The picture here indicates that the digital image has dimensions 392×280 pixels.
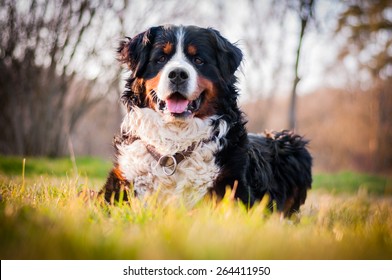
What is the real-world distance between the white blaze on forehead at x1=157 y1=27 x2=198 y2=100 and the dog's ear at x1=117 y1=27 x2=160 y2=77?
0.31 metres

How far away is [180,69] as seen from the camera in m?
3.38

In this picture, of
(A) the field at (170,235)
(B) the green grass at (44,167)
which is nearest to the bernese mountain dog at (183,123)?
(A) the field at (170,235)

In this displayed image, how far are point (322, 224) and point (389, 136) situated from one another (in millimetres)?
15121

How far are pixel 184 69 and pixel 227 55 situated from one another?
695mm

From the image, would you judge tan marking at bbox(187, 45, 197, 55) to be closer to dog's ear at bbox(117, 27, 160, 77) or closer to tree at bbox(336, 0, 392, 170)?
dog's ear at bbox(117, 27, 160, 77)

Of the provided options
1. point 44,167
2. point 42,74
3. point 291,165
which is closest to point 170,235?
point 291,165

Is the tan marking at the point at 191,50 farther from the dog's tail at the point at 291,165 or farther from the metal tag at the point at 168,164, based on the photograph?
the dog's tail at the point at 291,165

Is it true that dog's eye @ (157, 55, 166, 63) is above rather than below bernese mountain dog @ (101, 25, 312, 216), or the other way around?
above

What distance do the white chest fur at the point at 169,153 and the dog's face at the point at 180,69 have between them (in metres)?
0.12

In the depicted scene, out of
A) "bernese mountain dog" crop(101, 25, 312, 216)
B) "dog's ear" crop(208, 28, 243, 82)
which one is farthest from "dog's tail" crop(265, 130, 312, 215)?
"dog's ear" crop(208, 28, 243, 82)

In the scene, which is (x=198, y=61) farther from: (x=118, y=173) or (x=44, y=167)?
(x=44, y=167)

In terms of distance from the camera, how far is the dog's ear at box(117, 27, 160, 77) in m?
3.79

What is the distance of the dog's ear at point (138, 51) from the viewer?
3.79m
